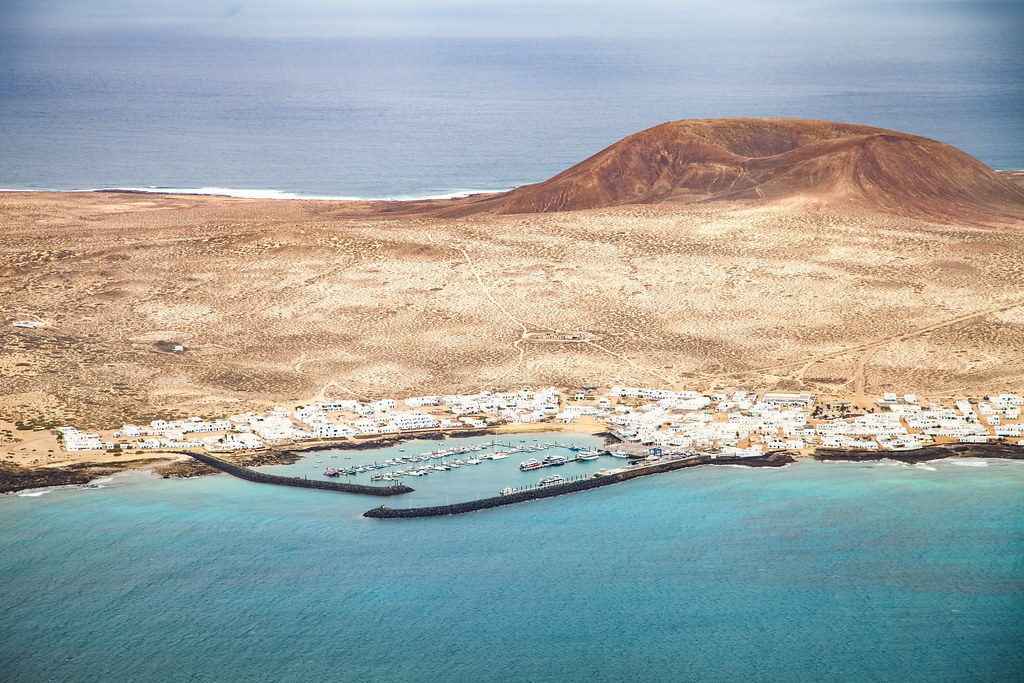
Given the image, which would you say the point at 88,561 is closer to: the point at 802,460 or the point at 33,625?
the point at 33,625

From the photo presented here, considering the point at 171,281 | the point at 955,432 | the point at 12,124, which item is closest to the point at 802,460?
the point at 955,432

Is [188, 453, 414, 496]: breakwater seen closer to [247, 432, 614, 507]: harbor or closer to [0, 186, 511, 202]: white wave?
[247, 432, 614, 507]: harbor

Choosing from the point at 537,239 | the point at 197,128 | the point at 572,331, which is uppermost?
the point at 197,128

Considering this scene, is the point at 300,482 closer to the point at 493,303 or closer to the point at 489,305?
the point at 489,305

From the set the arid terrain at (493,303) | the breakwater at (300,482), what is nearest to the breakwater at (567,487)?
the breakwater at (300,482)

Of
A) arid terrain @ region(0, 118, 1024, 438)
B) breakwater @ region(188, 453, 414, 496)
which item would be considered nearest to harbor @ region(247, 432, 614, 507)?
breakwater @ region(188, 453, 414, 496)

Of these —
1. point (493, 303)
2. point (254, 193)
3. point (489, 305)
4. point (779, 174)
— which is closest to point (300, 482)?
point (489, 305)
